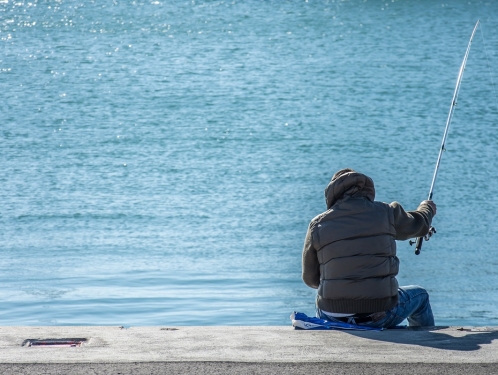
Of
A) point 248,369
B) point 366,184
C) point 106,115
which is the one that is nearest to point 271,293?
point 366,184

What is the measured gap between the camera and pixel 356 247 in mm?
4383

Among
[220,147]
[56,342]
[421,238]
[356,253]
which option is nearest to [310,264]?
[356,253]

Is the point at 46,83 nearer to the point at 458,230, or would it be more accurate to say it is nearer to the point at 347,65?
the point at 347,65

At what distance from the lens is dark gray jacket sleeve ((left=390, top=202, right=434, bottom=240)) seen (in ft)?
14.8

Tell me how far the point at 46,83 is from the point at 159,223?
38.3 ft

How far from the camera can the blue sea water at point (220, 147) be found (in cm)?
753

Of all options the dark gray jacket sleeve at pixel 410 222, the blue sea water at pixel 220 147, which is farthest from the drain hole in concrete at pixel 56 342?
the blue sea water at pixel 220 147

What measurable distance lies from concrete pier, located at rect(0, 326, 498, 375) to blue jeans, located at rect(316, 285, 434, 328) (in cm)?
13

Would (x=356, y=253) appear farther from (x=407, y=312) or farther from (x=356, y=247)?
(x=407, y=312)

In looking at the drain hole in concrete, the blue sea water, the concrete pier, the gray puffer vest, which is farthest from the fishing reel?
the drain hole in concrete

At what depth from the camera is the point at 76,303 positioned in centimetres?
686

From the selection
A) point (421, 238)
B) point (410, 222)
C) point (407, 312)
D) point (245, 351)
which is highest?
point (421, 238)

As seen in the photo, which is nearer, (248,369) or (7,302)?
(248,369)

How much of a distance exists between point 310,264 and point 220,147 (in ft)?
39.0
